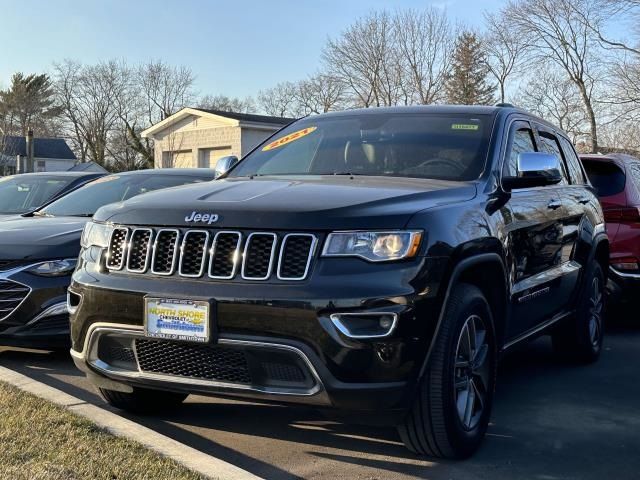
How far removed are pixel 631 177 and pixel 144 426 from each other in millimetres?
5505

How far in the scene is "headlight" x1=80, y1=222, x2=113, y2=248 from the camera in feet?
12.6

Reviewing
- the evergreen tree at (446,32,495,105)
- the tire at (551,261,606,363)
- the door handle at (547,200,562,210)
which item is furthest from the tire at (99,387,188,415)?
the evergreen tree at (446,32,495,105)

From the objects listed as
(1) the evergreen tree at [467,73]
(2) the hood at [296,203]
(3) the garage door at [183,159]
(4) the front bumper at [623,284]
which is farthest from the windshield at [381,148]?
(1) the evergreen tree at [467,73]

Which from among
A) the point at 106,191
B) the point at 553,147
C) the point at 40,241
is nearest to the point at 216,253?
the point at 40,241

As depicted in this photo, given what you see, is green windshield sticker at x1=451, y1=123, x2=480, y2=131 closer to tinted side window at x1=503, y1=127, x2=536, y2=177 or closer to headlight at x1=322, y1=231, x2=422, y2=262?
tinted side window at x1=503, y1=127, x2=536, y2=177

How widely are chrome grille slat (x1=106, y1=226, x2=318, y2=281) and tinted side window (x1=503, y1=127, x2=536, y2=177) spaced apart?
1739 mm

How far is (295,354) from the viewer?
3250mm

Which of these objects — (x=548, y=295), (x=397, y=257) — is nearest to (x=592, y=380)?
(x=548, y=295)

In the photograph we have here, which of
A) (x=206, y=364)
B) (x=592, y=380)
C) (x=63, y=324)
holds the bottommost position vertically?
(x=592, y=380)

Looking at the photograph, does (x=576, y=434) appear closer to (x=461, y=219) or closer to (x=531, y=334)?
(x=531, y=334)

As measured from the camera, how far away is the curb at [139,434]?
11.1 feet

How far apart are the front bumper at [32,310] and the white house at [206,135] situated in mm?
24600

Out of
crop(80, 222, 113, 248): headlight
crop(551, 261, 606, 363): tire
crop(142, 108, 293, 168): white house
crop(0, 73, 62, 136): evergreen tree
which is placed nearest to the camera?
crop(80, 222, 113, 248): headlight

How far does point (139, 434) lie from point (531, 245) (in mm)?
2524
